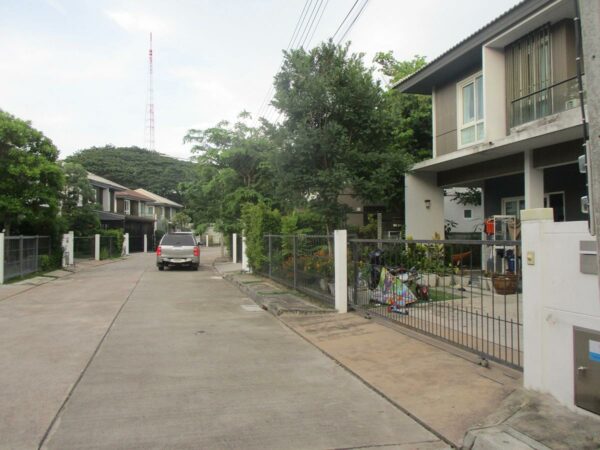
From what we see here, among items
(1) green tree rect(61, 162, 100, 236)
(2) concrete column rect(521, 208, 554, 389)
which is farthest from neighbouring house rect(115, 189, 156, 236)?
(2) concrete column rect(521, 208, 554, 389)

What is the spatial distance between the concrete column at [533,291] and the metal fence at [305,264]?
17.8ft

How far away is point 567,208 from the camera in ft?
44.5

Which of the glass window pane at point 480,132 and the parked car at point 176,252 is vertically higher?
the glass window pane at point 480,132

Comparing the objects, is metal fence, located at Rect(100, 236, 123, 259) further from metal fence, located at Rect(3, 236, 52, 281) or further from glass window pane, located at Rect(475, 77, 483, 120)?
glass window pane, located at Rect(475, 77, 483, 120)

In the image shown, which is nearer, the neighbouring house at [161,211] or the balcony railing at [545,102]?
the balcony railing at [545,102]

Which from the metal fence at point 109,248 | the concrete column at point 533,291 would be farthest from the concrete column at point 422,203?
the metal fence at point 109,248

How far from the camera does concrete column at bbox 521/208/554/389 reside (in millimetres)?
4301

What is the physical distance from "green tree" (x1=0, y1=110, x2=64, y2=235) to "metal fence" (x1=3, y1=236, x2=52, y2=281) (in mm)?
1089

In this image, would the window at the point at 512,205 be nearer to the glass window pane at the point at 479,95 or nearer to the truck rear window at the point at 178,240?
the glass window pane at the point at 479,95

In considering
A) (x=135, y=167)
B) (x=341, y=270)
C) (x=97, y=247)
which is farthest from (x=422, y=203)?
(x=135, y=167)

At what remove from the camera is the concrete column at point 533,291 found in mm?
4301

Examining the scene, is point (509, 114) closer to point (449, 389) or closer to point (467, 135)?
point (467, 135)

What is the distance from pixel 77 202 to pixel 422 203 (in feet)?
80.2

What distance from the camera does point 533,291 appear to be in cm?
438
